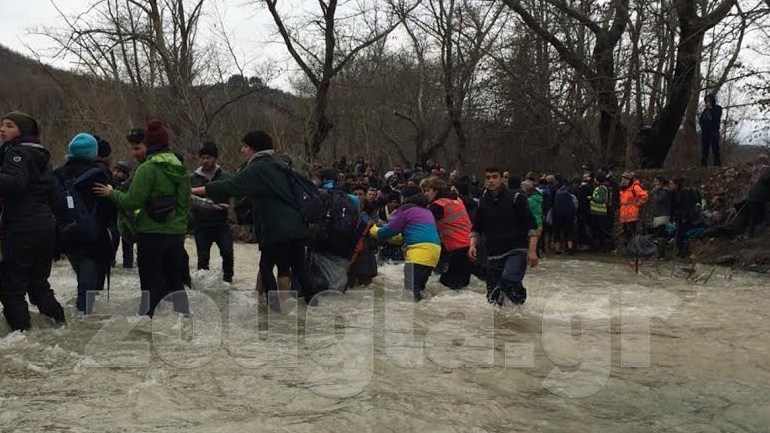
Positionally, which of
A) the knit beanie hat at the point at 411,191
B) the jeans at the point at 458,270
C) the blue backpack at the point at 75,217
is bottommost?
the jeans at the point at 458,270

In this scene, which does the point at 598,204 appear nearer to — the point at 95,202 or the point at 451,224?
the point at 451,224

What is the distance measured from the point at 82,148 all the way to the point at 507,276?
4.35m

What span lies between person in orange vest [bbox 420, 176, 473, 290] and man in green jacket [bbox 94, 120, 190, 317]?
3.63 metres

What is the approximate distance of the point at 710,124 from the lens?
16156 millimetres

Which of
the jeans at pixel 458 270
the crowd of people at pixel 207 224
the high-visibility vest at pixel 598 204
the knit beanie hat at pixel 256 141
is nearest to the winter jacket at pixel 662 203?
the high-visibility vest at pixel 598 204

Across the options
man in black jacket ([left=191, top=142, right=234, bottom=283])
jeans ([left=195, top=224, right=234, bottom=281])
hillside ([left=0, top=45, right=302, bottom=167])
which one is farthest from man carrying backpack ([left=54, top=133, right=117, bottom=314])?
hillside ([left=0, top=45, right=302, bottom=167])

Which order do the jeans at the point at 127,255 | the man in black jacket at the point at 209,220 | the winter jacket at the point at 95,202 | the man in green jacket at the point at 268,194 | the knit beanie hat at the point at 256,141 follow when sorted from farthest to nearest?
the jeans at the point at 127,255 < the man in black jacket at the point at 209,220 < the knit beanie hat at the point at 256,141 < the man in green jacket at the point at 268,194 < the winter jacket at the point at 95,202

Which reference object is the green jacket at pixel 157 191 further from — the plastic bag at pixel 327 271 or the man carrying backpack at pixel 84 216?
the plastic bag at pixel 327 271

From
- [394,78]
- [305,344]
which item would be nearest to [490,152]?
[394,78]

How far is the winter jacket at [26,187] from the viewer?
4836 millimetres

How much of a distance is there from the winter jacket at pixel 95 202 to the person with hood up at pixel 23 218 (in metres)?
0.56

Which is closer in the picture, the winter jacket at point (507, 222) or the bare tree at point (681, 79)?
the winter jacket at point (507, 222)

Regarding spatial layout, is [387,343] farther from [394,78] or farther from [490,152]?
[394,78]

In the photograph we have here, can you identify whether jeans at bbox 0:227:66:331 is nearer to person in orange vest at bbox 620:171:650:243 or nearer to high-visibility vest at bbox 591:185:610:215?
high-visibility vest at bbox 591:185:610:215
